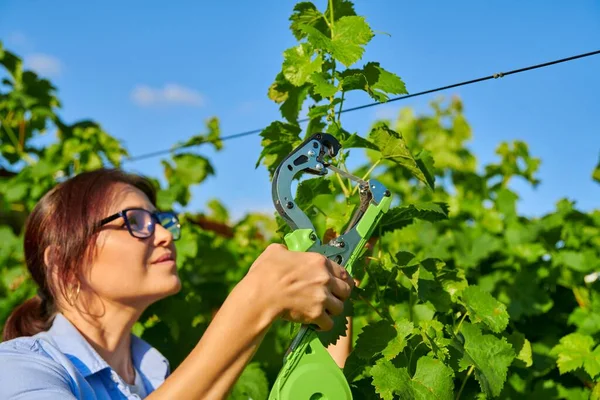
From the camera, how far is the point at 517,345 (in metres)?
1.93

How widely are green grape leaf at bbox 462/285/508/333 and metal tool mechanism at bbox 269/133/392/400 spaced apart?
16.1 inches

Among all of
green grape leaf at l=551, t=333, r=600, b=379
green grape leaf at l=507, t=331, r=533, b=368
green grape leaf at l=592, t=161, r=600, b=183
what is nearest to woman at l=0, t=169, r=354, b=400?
green grape leaf at l=507, t=331, r=533, b=368

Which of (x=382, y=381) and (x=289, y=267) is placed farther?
(x=382, y=381)

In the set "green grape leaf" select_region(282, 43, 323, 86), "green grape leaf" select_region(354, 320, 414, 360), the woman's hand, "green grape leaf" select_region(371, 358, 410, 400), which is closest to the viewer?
the woman's hand

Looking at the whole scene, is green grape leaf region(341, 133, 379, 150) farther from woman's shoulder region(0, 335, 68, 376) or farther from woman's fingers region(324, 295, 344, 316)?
woman's shoulder region(0, 335, 68, 376)

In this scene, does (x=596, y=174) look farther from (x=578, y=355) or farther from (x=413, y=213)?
(x=413, y=213)

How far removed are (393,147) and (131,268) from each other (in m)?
0.79

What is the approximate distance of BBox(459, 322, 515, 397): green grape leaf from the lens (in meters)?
1.62

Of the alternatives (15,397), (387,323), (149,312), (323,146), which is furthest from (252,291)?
(149,312)

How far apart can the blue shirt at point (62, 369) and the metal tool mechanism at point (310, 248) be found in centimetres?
52

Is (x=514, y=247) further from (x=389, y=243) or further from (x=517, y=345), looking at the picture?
(x=517, y=345)

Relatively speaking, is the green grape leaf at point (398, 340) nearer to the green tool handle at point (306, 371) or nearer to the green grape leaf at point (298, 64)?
the green tool handle at point (306, 371)

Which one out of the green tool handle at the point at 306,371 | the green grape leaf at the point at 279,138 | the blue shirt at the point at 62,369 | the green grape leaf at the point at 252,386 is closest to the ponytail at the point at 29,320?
the blue shirt at the point at 62,369

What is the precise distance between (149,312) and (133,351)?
39cm
